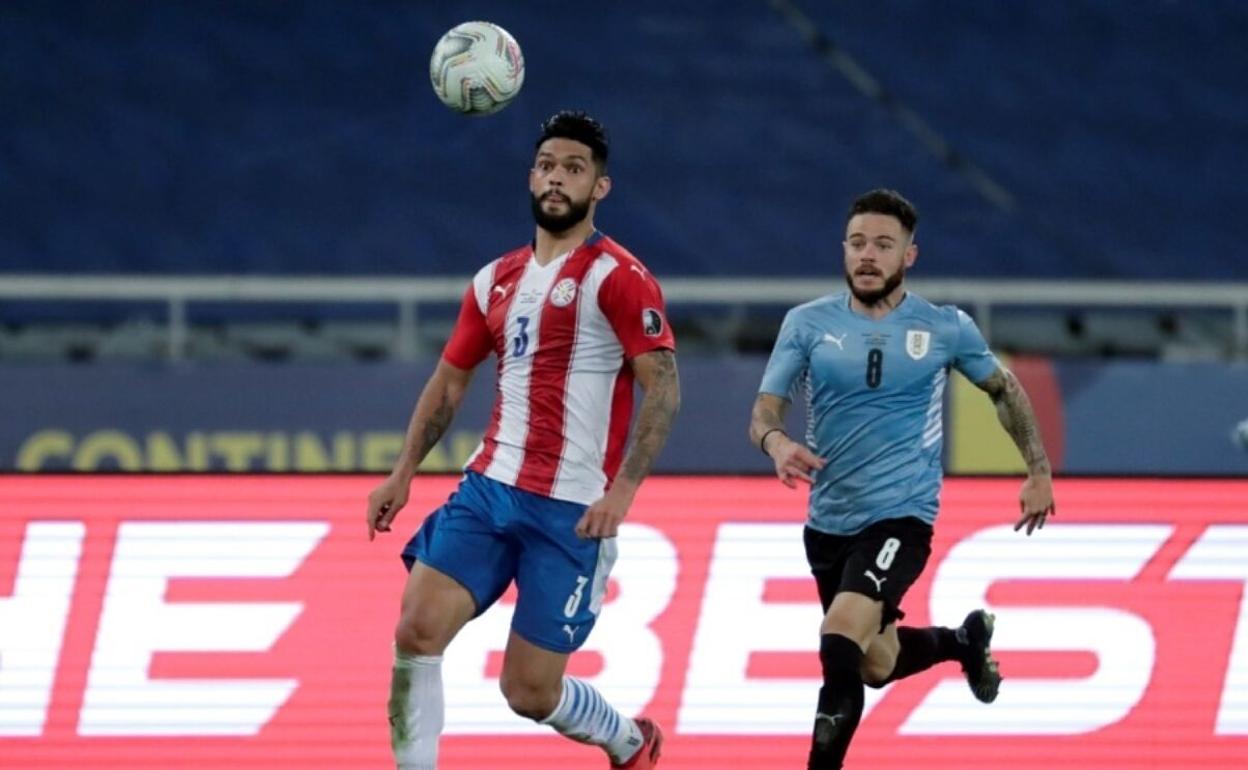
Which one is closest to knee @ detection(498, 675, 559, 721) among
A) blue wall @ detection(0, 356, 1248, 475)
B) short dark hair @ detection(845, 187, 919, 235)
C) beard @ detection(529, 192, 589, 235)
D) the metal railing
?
beard @ detection(529, 192, 589, 235)

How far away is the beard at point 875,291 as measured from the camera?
690cm

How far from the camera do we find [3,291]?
→ 12.2 meters

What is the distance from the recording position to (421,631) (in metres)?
6.36

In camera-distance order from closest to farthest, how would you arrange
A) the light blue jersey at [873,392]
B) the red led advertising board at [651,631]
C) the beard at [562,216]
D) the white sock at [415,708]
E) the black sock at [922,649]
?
the white sock at [415,708], the beard at [562,216], the light blue jersey at [873,392], the black sock at [922,649], the red led advertising board at [651,631]

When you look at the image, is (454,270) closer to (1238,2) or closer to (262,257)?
(262,257)

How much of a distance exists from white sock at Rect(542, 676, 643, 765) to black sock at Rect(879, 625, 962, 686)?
2.75 ft

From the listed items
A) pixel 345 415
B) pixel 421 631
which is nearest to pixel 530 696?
pixel 421 631

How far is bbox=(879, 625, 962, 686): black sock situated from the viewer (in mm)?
7098

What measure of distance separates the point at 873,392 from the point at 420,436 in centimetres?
133

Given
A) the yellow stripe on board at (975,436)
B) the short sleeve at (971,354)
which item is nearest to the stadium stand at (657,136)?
the yellow stripe on board at (975,436)

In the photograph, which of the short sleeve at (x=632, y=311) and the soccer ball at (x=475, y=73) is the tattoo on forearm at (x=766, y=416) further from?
the soccer ball at (x=475, y=73)

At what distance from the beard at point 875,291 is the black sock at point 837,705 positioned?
1.02 meters

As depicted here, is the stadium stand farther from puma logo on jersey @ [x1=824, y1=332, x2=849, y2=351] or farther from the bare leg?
the bare leg

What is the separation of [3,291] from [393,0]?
3528 mm
